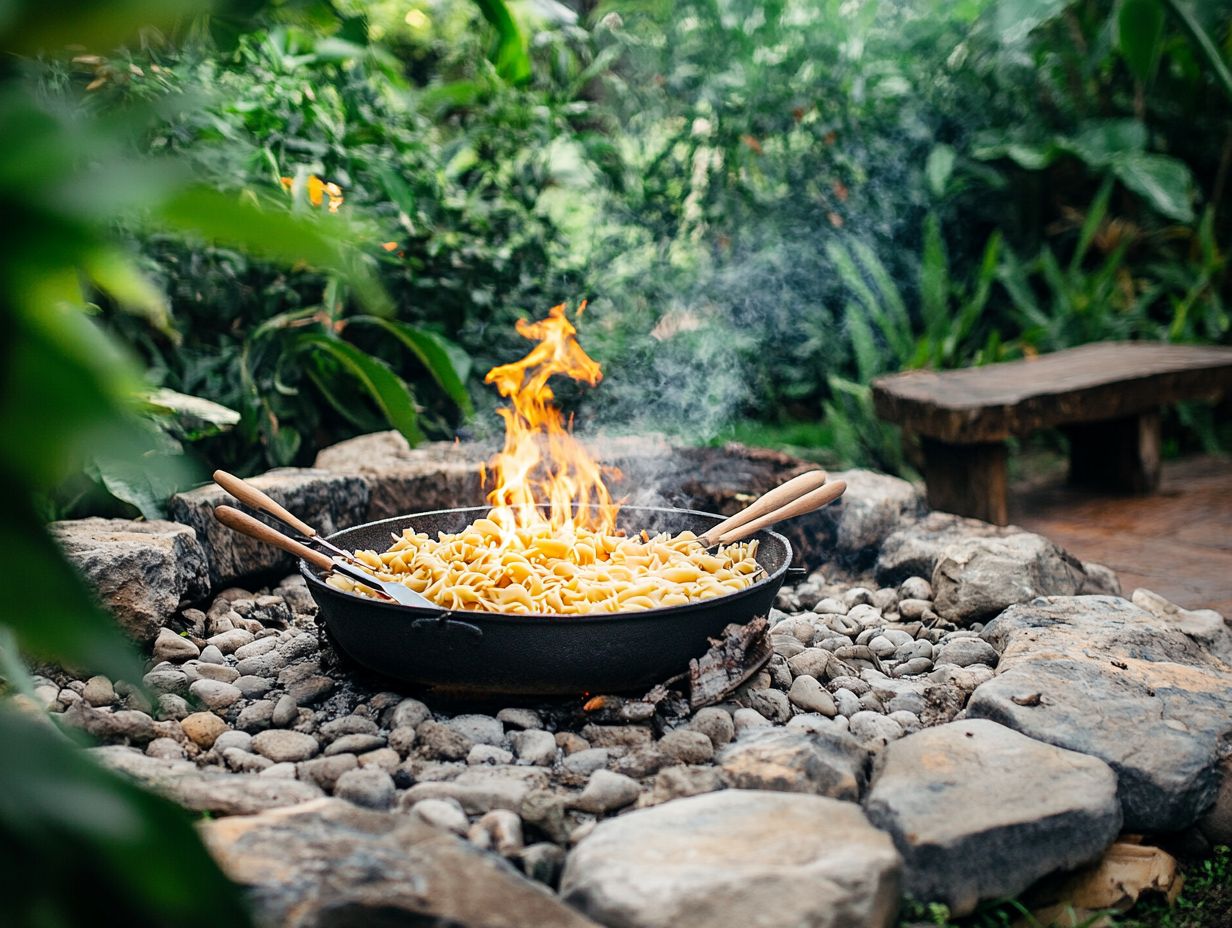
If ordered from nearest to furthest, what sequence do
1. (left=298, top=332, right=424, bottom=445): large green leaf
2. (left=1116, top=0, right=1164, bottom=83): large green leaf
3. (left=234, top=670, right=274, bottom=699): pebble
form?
(left=234, top=670, right=274, bottom=699): pebble
(left=298, top=332, right=424, bottom=445): large green leaf
(left=1116, top=0, right=1164, bottom=83): large green leaf

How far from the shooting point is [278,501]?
11.4ft

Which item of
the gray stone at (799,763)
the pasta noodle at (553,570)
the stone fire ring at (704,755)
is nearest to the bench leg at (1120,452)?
the stone fire ring at (704,755)

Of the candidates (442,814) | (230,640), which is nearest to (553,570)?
(442,814)

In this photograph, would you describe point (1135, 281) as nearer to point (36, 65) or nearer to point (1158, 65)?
point (1158, 65)

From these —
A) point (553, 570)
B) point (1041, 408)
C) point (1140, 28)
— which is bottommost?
point (1041, 408)

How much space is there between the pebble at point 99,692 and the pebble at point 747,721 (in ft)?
5.20

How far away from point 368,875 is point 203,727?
997mm

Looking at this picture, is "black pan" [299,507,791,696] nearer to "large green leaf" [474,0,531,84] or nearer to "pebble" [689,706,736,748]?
"pebble" [689,706,736,748]

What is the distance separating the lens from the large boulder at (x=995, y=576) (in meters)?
3.20

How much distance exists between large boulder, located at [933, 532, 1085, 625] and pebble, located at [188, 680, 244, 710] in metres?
2.18

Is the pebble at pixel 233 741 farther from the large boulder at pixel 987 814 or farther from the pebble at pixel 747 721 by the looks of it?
the large boulder at pixel 987 814

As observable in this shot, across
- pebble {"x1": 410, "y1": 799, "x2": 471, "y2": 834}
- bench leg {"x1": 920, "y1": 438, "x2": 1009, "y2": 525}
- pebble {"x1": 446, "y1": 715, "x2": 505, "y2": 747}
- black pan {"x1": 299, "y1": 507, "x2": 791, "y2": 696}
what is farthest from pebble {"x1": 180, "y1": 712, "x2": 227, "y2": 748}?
bench leg {"x1": 920, "y1": 438, "x2": 1009, "y2": 525}

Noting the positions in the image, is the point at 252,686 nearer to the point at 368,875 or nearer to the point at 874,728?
the point at 368,875

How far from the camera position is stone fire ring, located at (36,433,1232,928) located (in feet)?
5.29
